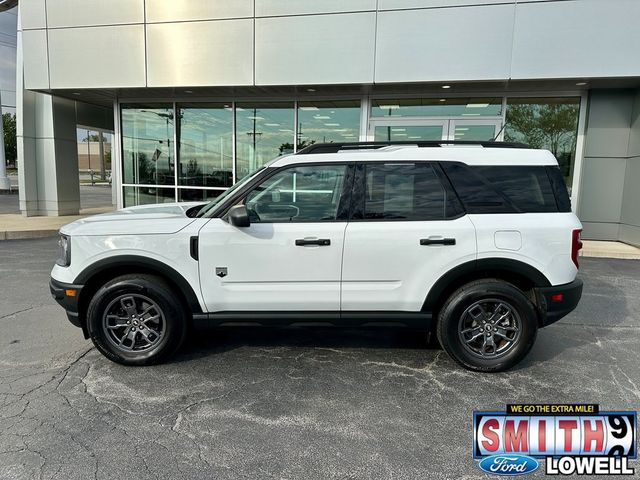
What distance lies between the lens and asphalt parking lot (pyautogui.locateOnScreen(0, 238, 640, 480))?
2.54 m

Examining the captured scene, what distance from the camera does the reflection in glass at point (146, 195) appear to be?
12079 millimetres

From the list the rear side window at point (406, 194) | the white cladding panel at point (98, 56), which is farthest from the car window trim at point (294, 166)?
the white cladding panel at point (98, 56)

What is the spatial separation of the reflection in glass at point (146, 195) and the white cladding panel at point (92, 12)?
425cm

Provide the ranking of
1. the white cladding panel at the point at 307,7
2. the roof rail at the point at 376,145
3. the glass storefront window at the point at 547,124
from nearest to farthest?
the roof rail at the point at 376,145
the white cladding panel at the point at 307,7
the glass storefront window at the point at 547,124

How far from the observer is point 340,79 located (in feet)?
30.2

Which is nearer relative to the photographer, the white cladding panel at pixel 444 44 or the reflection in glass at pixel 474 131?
the white cladding panel at pixel 444 44

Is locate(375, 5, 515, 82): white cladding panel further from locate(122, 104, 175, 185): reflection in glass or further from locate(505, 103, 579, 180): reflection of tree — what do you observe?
locate(122, 104, 175, 185): reflection in glass

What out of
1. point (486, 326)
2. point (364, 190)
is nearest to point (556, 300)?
point (486, 326)

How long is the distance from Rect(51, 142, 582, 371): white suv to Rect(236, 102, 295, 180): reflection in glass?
7.74 m

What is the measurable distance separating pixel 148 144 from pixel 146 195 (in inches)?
57.4

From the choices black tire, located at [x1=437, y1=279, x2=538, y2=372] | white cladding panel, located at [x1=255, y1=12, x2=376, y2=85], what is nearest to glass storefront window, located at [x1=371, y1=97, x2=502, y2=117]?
white cladding panel, located at [x1=255, y1=12, x2=376, y2=85]

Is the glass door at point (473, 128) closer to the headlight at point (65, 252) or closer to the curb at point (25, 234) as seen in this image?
the headlight at point (65, 252)

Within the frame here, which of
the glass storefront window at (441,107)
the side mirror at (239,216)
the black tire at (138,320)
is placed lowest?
the black tire at (138,320)

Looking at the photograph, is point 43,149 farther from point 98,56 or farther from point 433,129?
point 433,129
